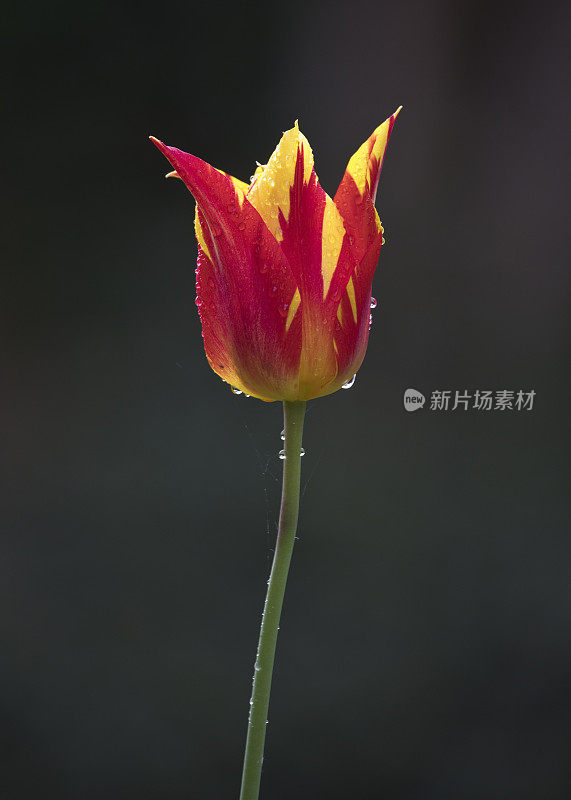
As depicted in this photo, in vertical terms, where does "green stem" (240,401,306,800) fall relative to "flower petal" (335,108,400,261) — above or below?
below

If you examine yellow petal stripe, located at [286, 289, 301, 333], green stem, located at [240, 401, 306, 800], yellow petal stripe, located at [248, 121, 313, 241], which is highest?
yellow petal stripe, located at [248, 121, 313, 241]

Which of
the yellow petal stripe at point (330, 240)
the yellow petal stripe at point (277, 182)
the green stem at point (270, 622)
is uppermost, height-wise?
the yellow petal stripe at point (277, 182)

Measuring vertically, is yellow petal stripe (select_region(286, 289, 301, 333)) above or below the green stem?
above

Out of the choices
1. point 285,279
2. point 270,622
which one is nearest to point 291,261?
point 285,279

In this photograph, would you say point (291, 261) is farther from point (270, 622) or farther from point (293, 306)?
point (270, 622)
